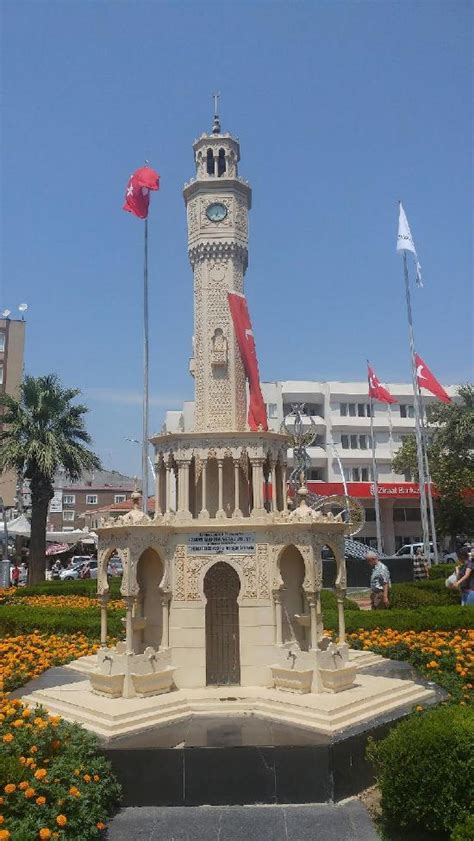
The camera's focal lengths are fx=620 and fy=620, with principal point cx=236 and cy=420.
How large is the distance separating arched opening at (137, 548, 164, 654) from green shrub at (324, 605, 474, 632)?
5.91 metres

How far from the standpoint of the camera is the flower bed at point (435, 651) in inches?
447

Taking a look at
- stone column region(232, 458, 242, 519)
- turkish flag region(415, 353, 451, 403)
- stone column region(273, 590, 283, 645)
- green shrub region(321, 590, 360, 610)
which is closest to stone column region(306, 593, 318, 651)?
stone column region(273, 590, 283, 645)

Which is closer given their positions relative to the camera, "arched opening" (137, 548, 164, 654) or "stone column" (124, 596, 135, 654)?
"stone column" (124, 596, 135, 654)

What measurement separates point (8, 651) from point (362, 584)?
21792 millimetres

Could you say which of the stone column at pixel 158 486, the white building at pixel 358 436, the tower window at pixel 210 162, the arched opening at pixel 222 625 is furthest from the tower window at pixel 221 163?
the white building at pixel 358 436

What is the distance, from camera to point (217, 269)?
13.4 meters

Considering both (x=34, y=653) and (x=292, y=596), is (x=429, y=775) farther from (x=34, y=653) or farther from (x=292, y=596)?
(x=34, y=653)

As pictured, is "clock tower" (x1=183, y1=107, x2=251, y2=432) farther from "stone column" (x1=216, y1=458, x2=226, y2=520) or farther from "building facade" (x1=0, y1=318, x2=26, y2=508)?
"building facade" (x1=0, y1=318, x2=26, y2=508)

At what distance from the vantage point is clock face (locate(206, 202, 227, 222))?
13609 millimetres

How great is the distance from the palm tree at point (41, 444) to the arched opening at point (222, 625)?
15392 millimetres

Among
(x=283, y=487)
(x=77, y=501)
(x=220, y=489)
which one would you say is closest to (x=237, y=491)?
(x=220, y=489)

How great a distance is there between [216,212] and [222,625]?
8.73m

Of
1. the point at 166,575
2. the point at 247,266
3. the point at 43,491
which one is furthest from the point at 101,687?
the point at 43,491

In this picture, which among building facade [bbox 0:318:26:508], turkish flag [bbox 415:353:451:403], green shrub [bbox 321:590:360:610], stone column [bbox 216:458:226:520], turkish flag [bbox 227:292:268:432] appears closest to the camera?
stone column [bbox 216:458:226:520]
